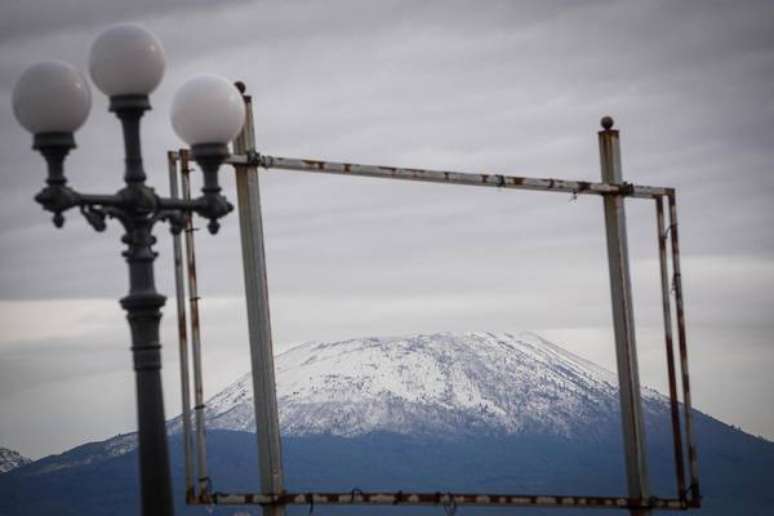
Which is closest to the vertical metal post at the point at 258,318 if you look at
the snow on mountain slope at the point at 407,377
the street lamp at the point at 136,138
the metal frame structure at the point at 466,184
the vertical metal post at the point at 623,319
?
the metal frame structure at the point at 466,184

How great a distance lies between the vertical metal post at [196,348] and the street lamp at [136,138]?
2069 mm

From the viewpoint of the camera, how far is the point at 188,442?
1020 cm

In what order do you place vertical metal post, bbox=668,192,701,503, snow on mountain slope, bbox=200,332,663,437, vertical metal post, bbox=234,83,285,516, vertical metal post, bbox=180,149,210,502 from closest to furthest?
vertical metal post, bbox=180,149,210,502, vertical metal post, bbox=234,83,285,516, vertical metal post, bbox=668,192,701,503, snow on mountain slope, bbox=200,332,663,437

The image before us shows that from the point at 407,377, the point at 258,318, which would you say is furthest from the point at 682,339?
the point at 407,377

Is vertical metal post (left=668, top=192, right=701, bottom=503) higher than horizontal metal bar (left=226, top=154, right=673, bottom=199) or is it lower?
lower

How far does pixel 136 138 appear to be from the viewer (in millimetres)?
7930

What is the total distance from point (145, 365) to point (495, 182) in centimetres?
450

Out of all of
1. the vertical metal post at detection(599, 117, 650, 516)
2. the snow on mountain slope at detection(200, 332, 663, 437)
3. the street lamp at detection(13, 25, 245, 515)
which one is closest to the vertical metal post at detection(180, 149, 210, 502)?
the street lamp at detection(13, 25, 245, 515)

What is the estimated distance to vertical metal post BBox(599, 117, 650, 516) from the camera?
40.9 feet

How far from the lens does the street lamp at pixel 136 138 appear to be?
7621mm

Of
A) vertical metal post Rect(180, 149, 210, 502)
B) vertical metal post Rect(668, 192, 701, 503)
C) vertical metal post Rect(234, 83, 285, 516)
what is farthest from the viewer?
vertical metal post Rect(668, 192, 701, 503)

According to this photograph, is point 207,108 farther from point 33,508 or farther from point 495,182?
point 33,508

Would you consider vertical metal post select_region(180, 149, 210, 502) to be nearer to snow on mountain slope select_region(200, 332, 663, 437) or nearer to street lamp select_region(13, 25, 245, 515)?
street lamp select_region(13, 25, 245, 515)

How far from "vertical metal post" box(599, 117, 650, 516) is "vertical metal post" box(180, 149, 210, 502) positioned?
12.6 ft
